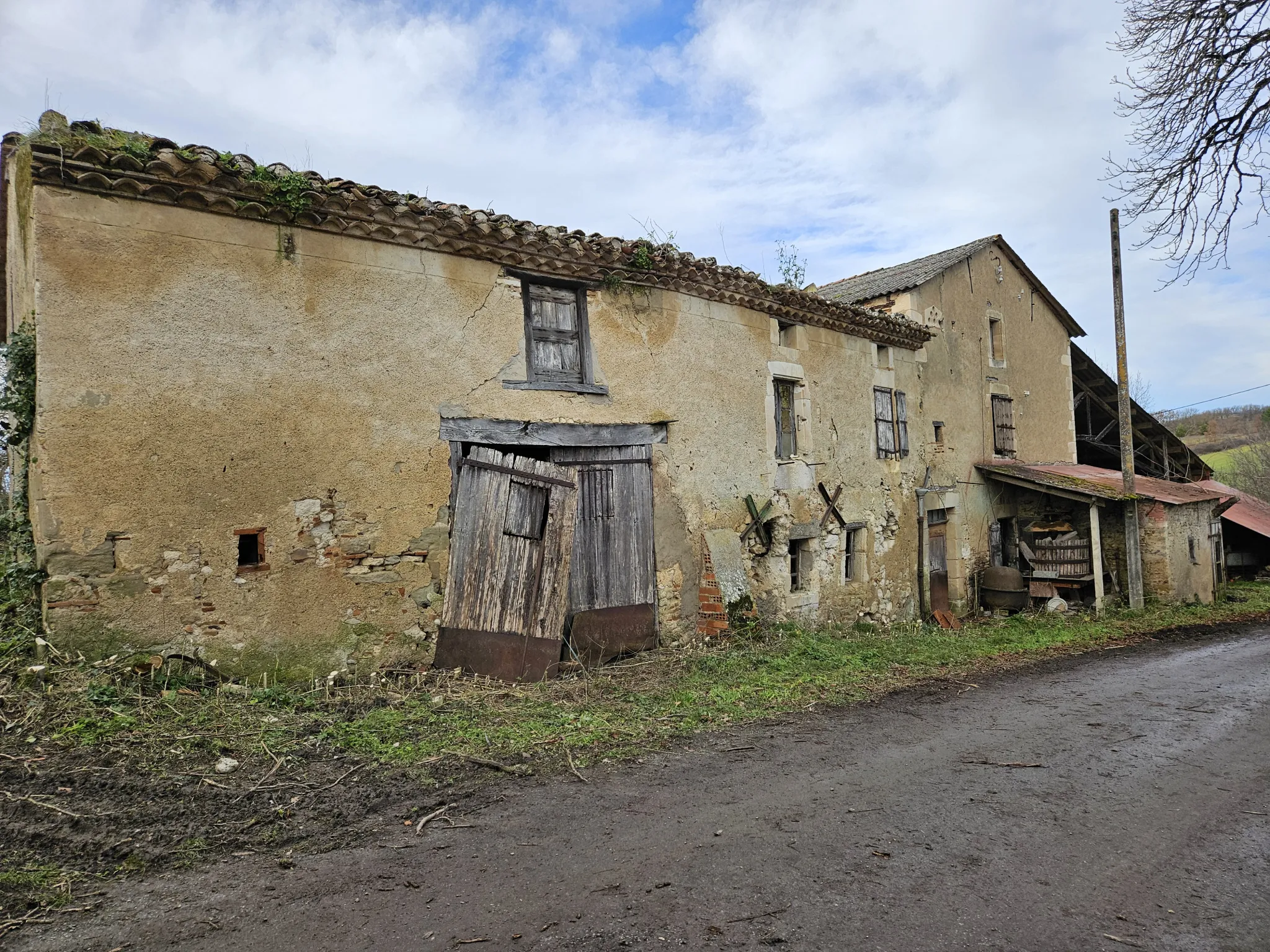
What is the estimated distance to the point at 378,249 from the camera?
21.7 ft

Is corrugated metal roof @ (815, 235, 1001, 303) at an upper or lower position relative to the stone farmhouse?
upper

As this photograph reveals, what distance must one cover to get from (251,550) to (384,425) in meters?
1.50

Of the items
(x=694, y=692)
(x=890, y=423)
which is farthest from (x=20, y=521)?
(x=890, y=423)

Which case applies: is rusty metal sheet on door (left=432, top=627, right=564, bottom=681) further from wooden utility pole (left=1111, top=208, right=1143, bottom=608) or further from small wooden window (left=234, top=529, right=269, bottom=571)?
wooden utility pole (left=1111, top=208, right=1143, bottom=608)

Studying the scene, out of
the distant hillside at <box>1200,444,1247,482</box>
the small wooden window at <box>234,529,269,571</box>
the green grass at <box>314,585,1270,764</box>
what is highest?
the distant hillside at <box>1200,444,1247,482</box>

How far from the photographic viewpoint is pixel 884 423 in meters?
11.9

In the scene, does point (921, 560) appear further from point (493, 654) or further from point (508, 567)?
point (493, 654)

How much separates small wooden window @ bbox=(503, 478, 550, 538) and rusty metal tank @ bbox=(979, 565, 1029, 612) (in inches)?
398

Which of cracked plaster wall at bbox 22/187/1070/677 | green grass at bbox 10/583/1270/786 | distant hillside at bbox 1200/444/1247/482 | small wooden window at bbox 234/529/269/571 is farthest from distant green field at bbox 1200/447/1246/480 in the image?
small wooden window at bbox 234/529/269/571

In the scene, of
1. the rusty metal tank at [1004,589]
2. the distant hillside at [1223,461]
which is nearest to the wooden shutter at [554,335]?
the rusty metal tank at [1004,589]

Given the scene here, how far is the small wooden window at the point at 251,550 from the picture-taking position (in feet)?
19.2

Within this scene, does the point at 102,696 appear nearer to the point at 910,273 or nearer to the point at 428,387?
the point at 428,387

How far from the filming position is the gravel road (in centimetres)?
288

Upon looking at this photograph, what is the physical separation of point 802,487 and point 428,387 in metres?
5.65
